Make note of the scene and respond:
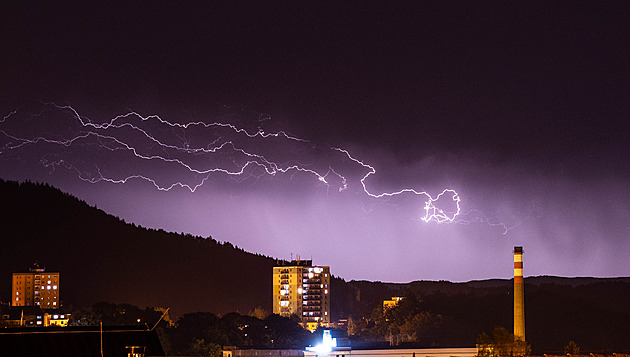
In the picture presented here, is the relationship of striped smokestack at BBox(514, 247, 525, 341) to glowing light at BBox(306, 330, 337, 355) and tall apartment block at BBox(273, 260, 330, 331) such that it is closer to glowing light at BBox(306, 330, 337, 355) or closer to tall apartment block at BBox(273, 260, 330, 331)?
glowing light at BBox(306, 330, 337, 355)

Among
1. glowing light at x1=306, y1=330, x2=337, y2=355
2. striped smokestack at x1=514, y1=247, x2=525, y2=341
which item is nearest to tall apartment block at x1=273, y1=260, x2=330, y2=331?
glowing light at x1=306, y1=330, x2=337, y2=355

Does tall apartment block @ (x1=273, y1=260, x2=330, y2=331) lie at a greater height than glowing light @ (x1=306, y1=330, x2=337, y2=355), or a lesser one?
greater

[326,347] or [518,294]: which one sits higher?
[518,294]

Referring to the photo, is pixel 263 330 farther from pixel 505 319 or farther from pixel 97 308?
pixel 505 319

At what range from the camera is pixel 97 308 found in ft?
479

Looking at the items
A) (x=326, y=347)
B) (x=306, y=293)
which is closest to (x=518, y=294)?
(x=326, y=347)

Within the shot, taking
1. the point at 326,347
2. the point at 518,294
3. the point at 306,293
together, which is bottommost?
the point at 326,347

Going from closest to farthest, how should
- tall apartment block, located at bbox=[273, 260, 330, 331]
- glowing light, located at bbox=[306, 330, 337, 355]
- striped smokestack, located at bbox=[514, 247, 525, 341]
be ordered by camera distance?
glowing light, located at bbox=[306, 330, 337, 355], striped smokestack, located at bbox=[514, 247, 525, 341], tall apartment block, located at bbox=[273, 260, 330, 331]

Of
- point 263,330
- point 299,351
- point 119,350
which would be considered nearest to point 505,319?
point 263,330

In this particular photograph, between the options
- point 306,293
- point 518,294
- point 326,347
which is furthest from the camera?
point 306,293

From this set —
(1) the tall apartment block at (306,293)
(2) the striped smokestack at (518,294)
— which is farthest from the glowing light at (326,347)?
(1) the tall apartment block at (306,293)

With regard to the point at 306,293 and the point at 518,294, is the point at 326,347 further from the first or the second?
the point at 306,293

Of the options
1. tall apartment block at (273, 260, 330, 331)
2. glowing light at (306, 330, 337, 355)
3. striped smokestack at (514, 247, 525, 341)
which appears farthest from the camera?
tall apartment block at (273, 260, 330, 331)

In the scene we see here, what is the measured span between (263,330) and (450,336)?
3820cm
